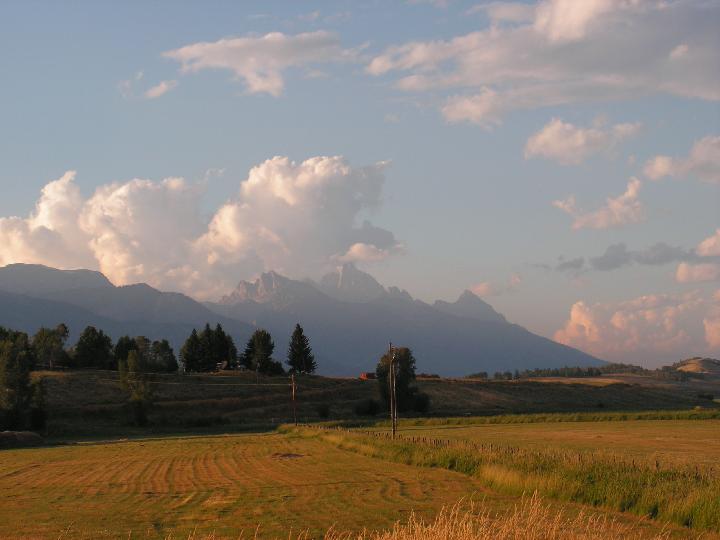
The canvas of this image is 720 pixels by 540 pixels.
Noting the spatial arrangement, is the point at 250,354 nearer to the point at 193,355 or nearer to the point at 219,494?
the point at 193,355

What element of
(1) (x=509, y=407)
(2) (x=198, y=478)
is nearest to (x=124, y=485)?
(2) (x=198, y=478)

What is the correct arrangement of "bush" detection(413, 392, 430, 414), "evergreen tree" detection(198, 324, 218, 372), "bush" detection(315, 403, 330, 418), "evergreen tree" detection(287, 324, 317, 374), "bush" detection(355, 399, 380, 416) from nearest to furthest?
"bush" detection(315, 403, 330, 418), "bush" detection(355, 399, 380, 416), "bush" detection(413, 392, 430, 414), "evergreen tree" detection(287, 324, 317, 374), "evergreen tree" detection(198, 324, 218, 372)

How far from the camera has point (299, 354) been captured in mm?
160625

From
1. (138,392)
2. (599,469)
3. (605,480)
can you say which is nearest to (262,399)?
(138,392)

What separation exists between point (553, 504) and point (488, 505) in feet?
6.45

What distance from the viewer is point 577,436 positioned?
58.7 metres

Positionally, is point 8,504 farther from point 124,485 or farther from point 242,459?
point 242,459

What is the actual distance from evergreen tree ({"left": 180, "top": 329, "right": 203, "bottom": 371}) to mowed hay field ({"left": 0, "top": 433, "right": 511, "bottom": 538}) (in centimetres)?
11523

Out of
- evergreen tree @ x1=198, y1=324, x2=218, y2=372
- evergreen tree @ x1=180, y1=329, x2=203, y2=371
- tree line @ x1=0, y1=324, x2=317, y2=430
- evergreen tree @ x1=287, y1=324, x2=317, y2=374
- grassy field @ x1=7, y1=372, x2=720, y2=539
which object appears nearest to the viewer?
grassy field @ x1=7, y1=372, x2=720, y2=539

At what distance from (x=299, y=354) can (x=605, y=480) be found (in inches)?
5461

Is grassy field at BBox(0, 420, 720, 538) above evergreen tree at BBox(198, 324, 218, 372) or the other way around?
the other way around

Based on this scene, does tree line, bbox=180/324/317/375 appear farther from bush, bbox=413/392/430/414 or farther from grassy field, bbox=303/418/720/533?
grassy field, bbox=303/418/720/533

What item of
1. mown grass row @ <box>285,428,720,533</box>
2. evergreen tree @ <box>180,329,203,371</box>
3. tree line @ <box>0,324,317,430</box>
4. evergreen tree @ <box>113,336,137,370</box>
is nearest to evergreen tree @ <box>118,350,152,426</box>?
tree line @ <box>0,324,317,430</box>

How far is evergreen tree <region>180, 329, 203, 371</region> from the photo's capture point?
529 feet
